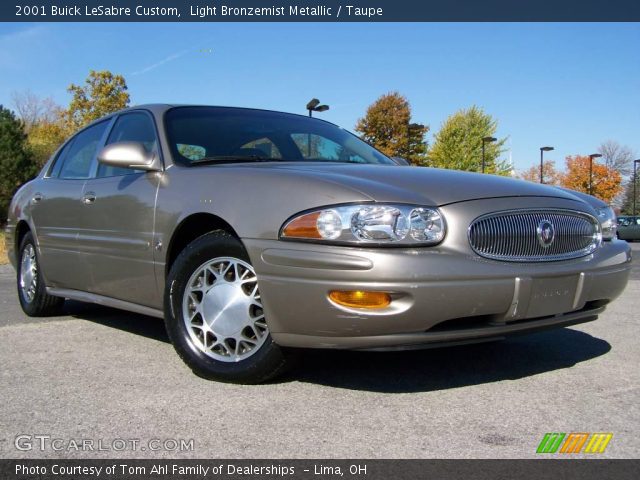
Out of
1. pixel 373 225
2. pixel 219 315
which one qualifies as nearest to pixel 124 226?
pixel 219 315

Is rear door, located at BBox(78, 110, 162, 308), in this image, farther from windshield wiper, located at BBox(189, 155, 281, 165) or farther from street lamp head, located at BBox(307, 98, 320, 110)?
street lamp head, located at BBox(307, 98, 320, 110)

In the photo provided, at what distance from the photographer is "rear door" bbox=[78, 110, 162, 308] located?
3.72 metres

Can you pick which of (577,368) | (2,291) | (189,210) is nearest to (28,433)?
(189,210)

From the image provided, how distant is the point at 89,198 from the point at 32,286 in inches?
56.9

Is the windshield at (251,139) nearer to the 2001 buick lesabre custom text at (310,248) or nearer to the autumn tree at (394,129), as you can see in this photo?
the 2001 buick lesabre custom text at (310,248)

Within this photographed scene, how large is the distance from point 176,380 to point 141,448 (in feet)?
3.06

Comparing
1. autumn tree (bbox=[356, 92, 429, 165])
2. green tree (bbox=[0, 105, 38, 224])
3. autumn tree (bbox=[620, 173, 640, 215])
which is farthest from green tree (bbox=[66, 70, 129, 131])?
autumn tree (bbox=[620, 173, 640, 215])

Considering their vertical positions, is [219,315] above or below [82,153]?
below

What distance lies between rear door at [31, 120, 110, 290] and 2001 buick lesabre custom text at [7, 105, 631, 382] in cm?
22

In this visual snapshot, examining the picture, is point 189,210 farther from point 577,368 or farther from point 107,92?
point 107,92

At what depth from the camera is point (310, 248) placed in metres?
2.80

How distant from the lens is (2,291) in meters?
7.30

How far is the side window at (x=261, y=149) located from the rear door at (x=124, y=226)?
1.69 feet

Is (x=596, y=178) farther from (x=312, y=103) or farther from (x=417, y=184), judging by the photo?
(x=417, y=184)
